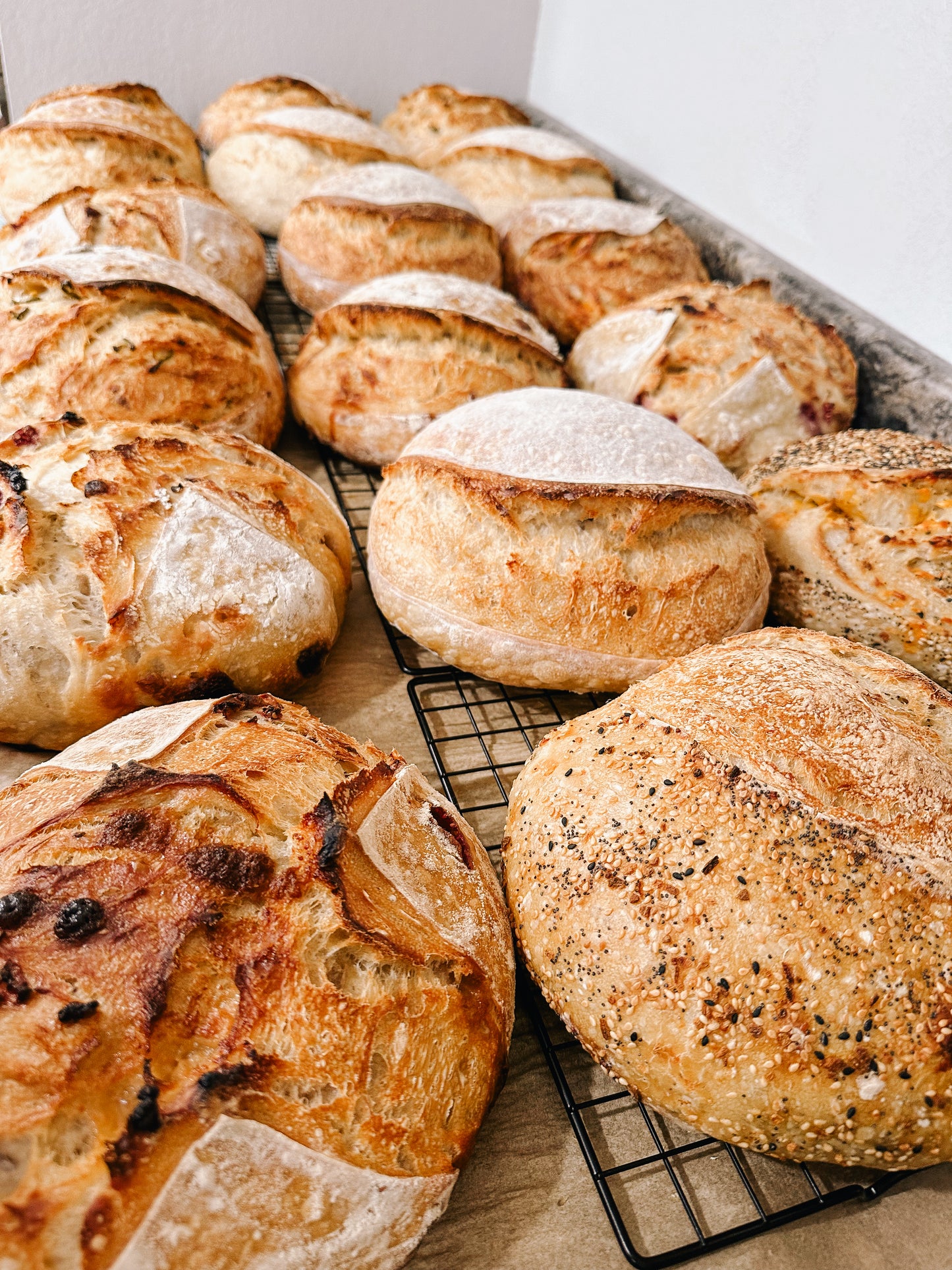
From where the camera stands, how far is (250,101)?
343 centimetres

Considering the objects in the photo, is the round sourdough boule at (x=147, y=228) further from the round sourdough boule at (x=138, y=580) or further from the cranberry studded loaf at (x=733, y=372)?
the cranberry studded loaf at (x=733, y=372)

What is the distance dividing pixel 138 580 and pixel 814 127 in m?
2.40

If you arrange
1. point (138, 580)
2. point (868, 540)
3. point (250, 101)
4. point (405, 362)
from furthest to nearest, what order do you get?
point (250, 101) → point (405, 362) → point (868, 540) → point (138, 580)

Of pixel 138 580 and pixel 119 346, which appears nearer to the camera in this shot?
pixel 138 580

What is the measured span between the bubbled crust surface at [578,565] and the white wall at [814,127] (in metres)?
1.14

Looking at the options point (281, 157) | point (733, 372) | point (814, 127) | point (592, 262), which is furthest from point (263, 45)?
point (733, 372)

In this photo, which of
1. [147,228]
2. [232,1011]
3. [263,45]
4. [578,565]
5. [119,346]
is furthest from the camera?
[263,45]

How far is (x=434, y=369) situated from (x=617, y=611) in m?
0.91

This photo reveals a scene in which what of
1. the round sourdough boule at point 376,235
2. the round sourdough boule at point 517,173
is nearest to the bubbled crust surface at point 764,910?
the round sourdough boule at point 376,235

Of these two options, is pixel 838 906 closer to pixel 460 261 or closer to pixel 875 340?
pixel 875 340

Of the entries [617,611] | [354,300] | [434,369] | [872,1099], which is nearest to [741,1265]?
[872,1099]

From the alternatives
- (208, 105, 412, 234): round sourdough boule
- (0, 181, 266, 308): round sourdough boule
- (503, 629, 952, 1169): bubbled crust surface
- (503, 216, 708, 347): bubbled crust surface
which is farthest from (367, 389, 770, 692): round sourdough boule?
(208, 105, 412, 234): round sourdough boule

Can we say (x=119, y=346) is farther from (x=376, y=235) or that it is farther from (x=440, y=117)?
(x=440, y=117)

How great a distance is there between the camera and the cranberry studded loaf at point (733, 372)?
88.7 inches
